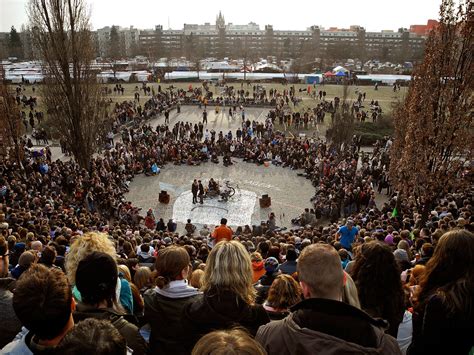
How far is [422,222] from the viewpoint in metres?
12.8

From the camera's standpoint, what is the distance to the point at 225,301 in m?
3.59

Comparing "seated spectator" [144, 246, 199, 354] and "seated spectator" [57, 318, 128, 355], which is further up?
"seated spectator" [57, 318, 128, 355]

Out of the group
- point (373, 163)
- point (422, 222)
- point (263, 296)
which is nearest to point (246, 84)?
point (373, 163)

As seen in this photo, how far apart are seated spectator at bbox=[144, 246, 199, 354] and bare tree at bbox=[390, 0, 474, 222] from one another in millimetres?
9617

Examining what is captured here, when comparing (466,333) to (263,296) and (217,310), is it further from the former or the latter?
(263,296)

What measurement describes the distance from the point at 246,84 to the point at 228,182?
45224mm

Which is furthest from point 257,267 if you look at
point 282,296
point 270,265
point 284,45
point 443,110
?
point 284,45

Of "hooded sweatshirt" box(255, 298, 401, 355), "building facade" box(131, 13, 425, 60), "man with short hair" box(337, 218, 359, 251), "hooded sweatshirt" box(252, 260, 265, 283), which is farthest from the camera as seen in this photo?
"building facade" box(131, 13, 425, 60)

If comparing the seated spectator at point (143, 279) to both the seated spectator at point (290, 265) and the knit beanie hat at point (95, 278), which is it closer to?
the seated spectator at point (290, 265)

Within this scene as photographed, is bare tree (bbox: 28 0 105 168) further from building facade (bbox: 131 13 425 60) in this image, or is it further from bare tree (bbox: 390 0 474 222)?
building facade (bbox: 131 13 425 60)

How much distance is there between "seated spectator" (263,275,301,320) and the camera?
4.46 metres

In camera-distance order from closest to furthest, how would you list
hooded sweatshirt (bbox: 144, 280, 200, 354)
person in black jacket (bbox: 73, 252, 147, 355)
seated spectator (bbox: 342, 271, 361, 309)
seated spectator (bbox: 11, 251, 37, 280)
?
seated spectator (bbox: 342, 271, 361, 309)
person in black jacket (bbox: 73, 252, 147, 355)
hooded sweatshirt (bbox: 144, 280, 200, 354)
seated spectator (bbox: 11, 251, 37, 280)

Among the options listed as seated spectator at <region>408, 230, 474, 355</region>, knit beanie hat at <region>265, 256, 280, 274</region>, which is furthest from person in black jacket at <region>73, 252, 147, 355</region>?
knit beanie hat at <region>265, 256, 280, 274</region>

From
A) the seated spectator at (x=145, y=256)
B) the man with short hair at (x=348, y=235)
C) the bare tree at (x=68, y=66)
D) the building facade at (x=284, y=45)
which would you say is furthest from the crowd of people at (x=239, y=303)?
the building facade at (x=284, y=45)
